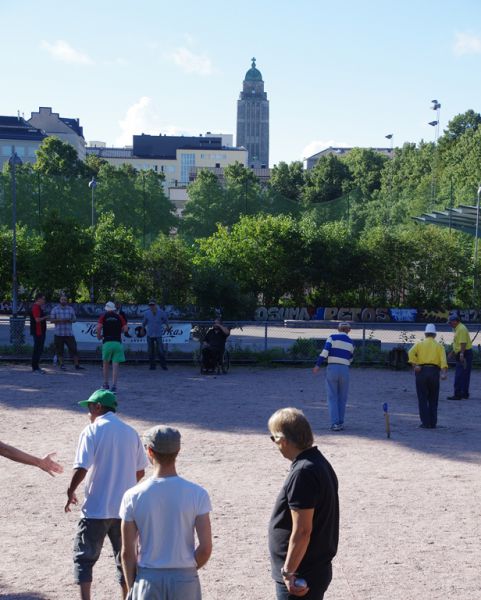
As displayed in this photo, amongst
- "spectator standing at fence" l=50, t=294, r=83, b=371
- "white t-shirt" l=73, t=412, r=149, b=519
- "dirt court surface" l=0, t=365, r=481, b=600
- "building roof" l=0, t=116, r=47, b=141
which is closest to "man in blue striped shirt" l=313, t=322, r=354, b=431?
"dirt court surface" l=0, t=365, r=481, b=600

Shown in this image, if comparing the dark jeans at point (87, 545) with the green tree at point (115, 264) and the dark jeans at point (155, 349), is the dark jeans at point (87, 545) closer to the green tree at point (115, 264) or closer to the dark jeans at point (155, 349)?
the dark jeans at point (155, 349)

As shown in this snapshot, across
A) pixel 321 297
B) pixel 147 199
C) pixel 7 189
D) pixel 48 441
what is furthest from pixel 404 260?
pixel 48 441

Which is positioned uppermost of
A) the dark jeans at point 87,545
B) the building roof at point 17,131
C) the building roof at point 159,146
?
the building roof at point 159,146

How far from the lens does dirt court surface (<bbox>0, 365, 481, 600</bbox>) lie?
7359 mm

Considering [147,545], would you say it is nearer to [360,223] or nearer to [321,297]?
[321,297]

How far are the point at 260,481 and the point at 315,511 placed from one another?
19.5ft

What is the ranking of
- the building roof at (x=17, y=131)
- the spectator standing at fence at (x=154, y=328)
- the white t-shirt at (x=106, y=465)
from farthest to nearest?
1. the building roof at (x=17, y=131)
2. the spectator standing at fence at (x=154, y=328)
3. the white t-shirt at (x=106, y=465)

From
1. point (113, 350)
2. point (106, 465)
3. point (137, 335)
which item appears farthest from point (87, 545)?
point (137, 335)

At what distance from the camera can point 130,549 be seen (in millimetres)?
4680

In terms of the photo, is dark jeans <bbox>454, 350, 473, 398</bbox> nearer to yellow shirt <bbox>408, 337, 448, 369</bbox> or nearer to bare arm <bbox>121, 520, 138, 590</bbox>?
yellow shirt <bbox>408, 337, 448, 369</bbox>

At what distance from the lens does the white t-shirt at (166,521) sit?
4.57 metres

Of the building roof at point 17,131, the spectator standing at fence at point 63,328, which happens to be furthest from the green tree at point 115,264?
the building roof at point 17,131

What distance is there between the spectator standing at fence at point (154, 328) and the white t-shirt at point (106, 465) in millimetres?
13905

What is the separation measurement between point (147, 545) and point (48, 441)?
8758mm
